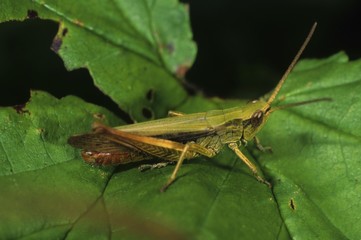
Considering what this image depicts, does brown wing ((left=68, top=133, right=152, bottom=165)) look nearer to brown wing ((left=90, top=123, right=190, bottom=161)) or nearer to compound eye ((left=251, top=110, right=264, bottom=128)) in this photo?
brown wing ((left=90, top=123, right=190, bottom=161))

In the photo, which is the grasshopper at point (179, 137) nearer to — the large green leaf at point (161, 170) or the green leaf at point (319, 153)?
the large green leaf at point (161, 170)

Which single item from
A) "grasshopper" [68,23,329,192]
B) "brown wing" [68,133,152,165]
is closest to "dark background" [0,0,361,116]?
"grasshopper" [68,23,329,192]

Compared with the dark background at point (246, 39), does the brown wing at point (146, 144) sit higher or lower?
lower

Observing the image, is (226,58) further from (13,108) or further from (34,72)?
(13,108)

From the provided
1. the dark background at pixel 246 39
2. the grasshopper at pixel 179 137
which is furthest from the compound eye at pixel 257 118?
the dark background at pixel 246 39

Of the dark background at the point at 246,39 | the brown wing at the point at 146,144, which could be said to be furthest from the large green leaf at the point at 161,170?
the dark background at the point at 246,39

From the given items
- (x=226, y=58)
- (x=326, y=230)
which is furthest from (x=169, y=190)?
(x=226, y=58)

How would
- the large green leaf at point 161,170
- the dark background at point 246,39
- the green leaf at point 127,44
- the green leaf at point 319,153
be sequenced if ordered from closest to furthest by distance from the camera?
the large green leaf at point 161,170 → the green leaf at point 319,153 → the green leaf at point 127,44 → the dark background at point 246,39

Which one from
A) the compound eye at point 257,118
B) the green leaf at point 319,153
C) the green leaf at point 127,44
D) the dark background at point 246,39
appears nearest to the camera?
the green leaf at point 319,153

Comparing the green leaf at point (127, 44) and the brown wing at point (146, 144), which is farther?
the green leaf at point (127, 44)
